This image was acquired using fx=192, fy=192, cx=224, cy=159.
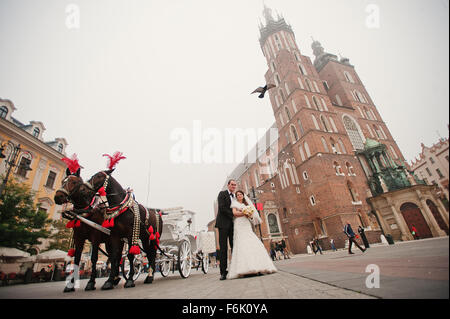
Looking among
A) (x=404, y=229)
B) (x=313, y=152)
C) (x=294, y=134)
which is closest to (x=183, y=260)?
(x=404, y=229)

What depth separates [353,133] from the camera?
2581 cm

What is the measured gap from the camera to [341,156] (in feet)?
71.5

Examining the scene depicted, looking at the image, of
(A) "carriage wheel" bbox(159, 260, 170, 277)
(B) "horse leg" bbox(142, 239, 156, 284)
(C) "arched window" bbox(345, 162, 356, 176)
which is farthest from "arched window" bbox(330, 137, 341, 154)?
(B) "horse leg" bbox(142, 239, 156, 284)

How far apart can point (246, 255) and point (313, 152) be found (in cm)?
2068

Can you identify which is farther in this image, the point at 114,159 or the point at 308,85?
the point at 308,85

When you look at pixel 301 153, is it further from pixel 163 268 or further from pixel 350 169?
pixel 163 268

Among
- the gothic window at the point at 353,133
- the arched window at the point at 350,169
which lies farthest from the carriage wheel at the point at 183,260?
the gothic window at the point at 353,133

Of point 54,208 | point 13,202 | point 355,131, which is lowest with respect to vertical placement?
point 13,202

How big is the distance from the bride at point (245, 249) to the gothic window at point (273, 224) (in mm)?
21360

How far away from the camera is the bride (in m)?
3.36

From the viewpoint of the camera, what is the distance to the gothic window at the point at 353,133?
80.8 feet
